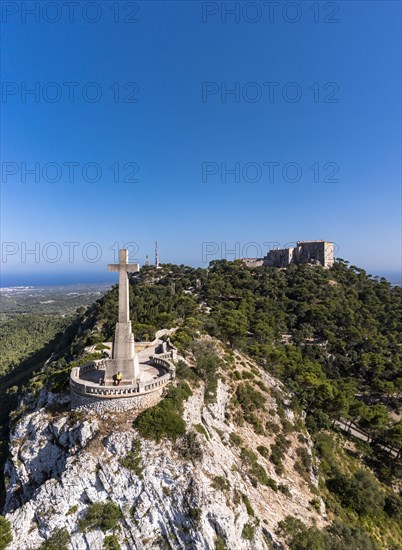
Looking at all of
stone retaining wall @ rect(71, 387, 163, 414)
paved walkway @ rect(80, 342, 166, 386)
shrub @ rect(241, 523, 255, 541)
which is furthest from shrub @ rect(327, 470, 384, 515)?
stone retaining wall @ rect(71, 387, 163, 414)

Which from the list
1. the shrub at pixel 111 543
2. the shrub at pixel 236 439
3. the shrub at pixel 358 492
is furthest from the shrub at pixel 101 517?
the shrub at pixel 358 492

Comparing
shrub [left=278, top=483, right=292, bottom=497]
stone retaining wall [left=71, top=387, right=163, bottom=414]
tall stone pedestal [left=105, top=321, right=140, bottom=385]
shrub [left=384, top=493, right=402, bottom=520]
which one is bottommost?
shrub [left=384, top=493, right=402, bottom=520]

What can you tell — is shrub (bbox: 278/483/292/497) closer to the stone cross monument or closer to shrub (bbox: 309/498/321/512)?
shrub (bbox: 309/498/321/512)

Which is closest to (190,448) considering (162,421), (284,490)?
(162,421)

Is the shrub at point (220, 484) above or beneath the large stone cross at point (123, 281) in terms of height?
beneath

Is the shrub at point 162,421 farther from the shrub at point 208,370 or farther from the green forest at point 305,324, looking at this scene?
the green forest at point 305,324
